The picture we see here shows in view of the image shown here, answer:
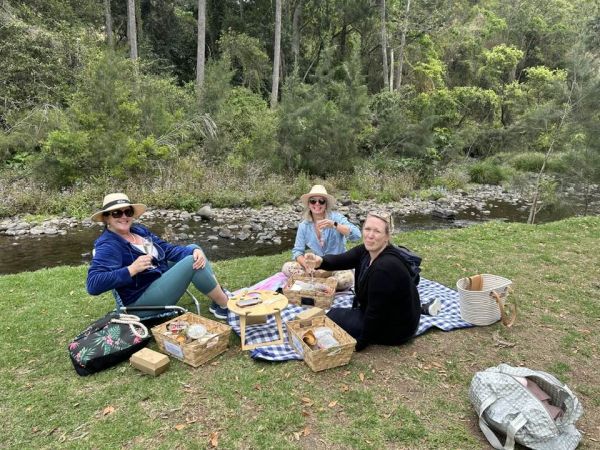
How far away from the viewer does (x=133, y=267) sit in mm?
3465

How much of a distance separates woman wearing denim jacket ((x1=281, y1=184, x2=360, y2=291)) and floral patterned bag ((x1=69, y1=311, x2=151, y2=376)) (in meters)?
1.78

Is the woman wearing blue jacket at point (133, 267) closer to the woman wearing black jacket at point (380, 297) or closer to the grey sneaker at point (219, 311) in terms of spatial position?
the grey sneaker at point (219, 311)

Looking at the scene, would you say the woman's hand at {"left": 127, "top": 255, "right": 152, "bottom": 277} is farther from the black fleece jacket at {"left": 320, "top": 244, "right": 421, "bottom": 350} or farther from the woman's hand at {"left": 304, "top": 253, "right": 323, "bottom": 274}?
the black fleece jacket at {"left": 320, "top": 244, "right": 421, "bottom": 350}

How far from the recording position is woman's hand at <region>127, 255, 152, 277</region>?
3461 millimetres

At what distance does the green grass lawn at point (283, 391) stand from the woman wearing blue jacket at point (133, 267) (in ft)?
2.02

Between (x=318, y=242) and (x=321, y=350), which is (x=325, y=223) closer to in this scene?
(x=318, y=242)

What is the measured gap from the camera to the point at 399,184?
15672 mm

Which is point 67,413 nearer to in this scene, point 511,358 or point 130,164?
point 511,358

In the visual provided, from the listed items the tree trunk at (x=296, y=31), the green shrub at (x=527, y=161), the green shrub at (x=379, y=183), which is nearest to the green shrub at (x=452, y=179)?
the green shrub at (x=379, y=183)

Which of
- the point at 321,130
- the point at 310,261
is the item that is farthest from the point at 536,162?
the point at 310,261

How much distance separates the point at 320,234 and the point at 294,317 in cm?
115

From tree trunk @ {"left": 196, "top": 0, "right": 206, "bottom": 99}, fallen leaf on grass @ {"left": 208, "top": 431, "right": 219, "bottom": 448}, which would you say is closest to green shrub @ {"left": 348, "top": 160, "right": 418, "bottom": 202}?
tree trunk @ {"left": 196, "top": 0, "right": 206, "bottom": 99}

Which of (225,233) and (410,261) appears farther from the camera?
(225,233)

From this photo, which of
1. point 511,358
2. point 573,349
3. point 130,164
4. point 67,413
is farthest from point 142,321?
point 130,164
